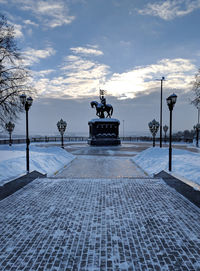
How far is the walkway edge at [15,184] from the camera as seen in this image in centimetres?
602

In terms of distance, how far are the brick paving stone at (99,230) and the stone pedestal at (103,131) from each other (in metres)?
23.7

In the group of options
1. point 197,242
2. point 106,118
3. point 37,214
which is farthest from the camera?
point 106,118

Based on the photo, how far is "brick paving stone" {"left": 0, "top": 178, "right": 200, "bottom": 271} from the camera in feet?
10.1

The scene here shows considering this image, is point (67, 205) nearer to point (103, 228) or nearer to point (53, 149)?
point (103, 228)

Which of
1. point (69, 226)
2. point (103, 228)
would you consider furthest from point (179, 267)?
point (69, 226)

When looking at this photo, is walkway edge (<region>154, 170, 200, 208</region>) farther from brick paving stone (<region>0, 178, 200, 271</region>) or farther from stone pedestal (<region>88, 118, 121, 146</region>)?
stone pedestal (<region>88, 118, 121, 146</region>)

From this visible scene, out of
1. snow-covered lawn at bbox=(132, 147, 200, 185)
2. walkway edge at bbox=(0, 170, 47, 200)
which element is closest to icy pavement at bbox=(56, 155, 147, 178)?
snow-covered lawn at bbox=(132, 147, 200, 185)

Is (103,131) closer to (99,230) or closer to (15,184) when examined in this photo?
(15,184)

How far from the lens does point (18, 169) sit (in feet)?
29.8

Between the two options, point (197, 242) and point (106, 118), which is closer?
point (197, 242)

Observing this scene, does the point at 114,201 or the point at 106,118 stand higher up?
the point at 106,118

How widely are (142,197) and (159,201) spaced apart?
0.62 metres

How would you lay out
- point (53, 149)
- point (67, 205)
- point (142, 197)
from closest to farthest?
point (67, 205) → point (142, 197) → point (53, 149)

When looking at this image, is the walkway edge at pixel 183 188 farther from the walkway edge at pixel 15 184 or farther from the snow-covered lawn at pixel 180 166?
the walkway edge at pixel 15 184
